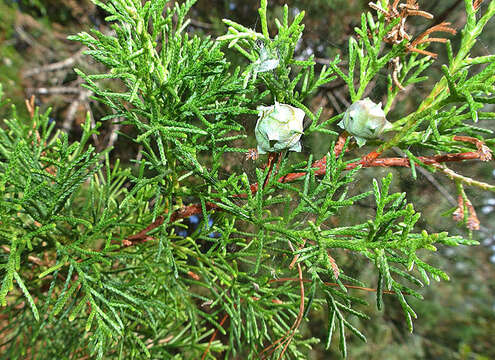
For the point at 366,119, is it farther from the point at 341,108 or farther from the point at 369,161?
the point at 341,108

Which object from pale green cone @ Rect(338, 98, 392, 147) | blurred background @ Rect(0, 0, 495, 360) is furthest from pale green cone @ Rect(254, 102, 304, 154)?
blurred background @ Rect(0, 0, 495, 360)

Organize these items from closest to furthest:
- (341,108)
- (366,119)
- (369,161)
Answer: (366,119), (369,161), (341,108)

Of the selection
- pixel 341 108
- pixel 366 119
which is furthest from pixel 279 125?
pixel 341 108

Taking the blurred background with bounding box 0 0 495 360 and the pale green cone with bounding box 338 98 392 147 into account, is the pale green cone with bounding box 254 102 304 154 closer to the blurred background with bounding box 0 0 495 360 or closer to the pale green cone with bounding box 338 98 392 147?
the pale green cone with bounding box 338 98 392 147

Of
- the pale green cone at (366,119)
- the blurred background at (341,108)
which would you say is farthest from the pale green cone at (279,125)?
the blurred background at (341,108)

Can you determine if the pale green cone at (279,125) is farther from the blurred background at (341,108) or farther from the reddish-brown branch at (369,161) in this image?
the blurred background at (341,108)

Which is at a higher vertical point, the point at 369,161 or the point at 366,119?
the point at 366,119

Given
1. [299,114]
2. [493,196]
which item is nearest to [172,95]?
[299,114]
